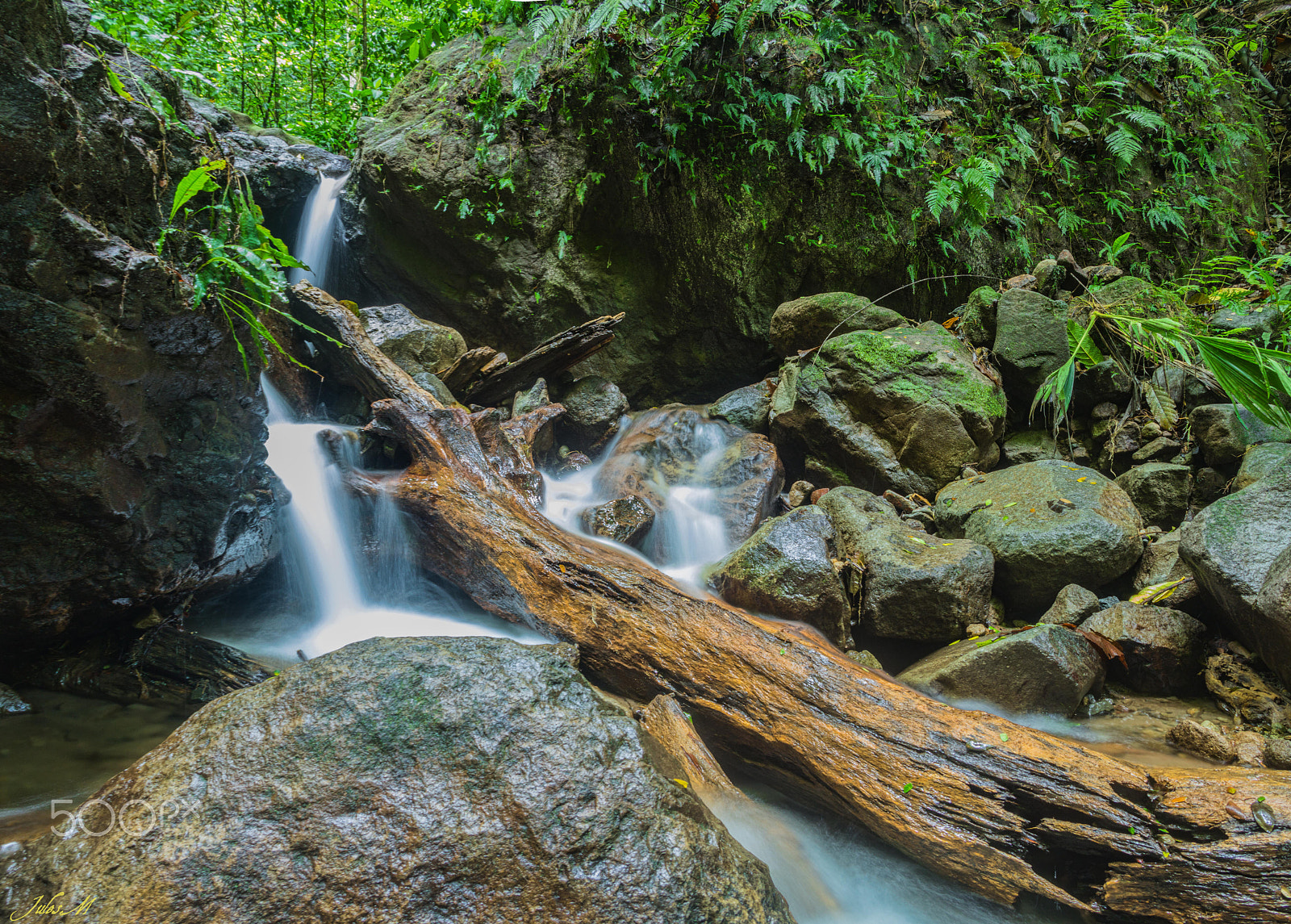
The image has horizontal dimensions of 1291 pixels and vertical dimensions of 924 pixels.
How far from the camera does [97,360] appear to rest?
7.89 ft

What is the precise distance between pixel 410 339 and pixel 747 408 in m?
3.48

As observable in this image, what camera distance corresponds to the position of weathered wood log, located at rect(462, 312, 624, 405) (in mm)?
5637

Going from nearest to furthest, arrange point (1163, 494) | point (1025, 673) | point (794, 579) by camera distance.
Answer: point (1025, 673), point (794, 579), point (1163, 494)

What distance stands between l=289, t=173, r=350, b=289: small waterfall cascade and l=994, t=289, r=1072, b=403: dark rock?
706cm

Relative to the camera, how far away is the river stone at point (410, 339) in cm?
569

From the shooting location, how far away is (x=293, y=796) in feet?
5.14

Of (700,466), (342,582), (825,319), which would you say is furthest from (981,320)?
(342,582)

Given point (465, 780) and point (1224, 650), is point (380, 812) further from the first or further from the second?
point (1224, 650)

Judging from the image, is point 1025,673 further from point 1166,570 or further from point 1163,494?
point 1163,494

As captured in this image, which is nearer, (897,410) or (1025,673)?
(1025,673)

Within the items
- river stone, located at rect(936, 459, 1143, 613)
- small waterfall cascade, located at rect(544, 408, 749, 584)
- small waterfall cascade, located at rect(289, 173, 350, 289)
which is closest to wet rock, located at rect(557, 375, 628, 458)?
small waterfall cascade, located at rect(544, 408, 749, 584)

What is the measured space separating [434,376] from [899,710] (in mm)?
4640

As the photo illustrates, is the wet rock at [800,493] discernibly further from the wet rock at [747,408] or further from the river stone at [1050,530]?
the river stone at [1050,530]

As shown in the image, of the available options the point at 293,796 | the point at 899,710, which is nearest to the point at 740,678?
the point at 899,710
